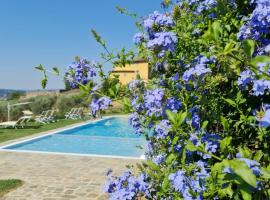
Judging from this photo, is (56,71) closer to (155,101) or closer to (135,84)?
(155,101)

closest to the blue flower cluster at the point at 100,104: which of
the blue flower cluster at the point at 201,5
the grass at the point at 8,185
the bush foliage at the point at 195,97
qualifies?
the bush foliage at the point at 195,97

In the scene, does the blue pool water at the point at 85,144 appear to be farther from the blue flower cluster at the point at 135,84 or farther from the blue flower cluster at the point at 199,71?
the blue flower cluster at the point at 199,71

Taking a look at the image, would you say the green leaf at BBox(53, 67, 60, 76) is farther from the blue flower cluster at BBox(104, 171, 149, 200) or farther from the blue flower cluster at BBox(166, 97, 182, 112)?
the blue flower cluster at BBox(104, 171, 149, 200)

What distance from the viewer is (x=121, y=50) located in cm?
261

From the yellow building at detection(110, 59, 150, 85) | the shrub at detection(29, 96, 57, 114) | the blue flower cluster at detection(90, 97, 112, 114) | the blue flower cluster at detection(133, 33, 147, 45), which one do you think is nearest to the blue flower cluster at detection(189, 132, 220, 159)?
the blue flower cluster at detection(90, 97, 112, 114)

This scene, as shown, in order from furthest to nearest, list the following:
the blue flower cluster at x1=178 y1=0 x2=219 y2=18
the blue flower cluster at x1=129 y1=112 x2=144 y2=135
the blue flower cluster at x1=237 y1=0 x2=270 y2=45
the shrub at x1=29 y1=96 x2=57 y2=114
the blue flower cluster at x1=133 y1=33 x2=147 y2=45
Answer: the shrub at x1=29 y1=96 x2=57 y2=114 < the blue flower cluster at x1=129 y1=112 x2=144 y2=135 < the blue flower cluster at x1=133 y1=33 x2=147 y2=45 < the blue flower cluster at x1=178 y1=0 x2=219 y2=18 < the blue flower cluster at x1=237 y1=0 x2=270 y2=45

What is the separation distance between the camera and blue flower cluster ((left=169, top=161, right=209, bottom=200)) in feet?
5.97

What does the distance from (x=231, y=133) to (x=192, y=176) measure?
0.44m

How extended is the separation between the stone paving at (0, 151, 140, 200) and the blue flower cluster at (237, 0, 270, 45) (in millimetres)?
4650

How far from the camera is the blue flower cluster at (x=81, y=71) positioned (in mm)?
2336

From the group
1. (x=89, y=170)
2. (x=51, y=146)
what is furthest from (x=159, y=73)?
(x=51, y=146)

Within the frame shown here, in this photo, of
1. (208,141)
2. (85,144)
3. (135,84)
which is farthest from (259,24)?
(85,144)

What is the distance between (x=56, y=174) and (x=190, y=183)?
6.42m

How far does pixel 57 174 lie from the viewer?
7914 mm
